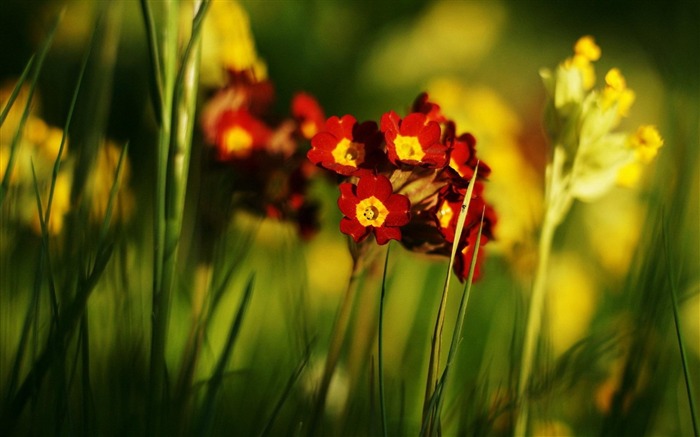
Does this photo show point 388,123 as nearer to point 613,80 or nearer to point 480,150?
point 613,80

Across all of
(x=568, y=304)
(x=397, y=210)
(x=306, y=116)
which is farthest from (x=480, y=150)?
(x=397, y=210)

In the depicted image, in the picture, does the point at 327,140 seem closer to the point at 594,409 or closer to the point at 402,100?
the point at 594,409

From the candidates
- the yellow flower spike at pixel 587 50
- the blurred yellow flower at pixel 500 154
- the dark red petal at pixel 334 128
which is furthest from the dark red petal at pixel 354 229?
the blurred yellow flower at pixel 500 154

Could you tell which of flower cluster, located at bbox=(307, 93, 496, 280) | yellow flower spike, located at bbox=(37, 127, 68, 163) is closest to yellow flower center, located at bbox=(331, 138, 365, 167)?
flower cluster, located at bbox=(307, 93, 496, 280)

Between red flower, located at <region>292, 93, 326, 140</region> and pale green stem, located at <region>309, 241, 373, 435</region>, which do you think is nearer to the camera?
pale green stem, located at <region>309, 241, 373, 435</region>

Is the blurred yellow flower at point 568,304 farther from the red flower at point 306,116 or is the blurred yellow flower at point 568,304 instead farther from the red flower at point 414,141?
the red flower at point 414,141

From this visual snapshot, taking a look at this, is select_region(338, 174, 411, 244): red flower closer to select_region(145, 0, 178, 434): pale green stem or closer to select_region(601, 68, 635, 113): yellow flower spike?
select_region(145, 0, 178, 434): pale green stem

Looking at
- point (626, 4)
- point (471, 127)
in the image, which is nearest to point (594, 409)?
point (471, 127)
